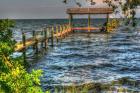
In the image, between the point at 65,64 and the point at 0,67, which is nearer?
the point at 0,67

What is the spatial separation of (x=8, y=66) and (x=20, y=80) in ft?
1.34

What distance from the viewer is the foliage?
5.65 metres

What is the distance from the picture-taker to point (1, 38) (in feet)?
20.6

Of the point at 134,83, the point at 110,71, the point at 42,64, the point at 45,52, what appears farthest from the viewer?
the point at 45,52

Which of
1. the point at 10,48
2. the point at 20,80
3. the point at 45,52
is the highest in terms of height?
the point at 10,48

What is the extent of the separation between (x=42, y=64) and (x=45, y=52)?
8450mm

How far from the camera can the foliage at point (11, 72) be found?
18.5 feet

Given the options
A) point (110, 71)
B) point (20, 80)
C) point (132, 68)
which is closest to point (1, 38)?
point (20, 80)

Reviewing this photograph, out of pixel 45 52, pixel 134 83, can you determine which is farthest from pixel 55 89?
pixel 45 52

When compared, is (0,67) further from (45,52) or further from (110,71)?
(45,52)

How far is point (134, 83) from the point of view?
19938 mm

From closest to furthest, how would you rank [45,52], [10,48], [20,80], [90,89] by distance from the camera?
[20,80], [10,48], [90,89], [45,52]

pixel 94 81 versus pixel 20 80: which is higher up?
pixel 20 80

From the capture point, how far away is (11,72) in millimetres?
5688
